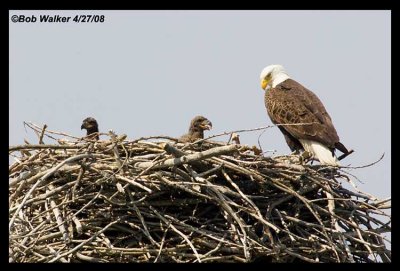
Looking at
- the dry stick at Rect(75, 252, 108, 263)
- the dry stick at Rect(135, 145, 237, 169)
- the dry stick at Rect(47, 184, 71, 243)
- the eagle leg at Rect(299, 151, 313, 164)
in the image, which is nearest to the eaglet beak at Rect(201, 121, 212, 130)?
the eagle leg at Rect(299, 151, 313, 164)

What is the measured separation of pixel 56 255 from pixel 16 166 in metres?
1.07

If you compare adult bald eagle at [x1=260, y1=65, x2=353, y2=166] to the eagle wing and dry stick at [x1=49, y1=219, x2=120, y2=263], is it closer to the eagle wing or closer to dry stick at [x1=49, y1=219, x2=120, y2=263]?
the eagle wing

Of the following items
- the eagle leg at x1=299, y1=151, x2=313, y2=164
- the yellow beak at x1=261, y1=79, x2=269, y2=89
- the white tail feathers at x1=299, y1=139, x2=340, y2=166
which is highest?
the yellow beak at x1=261, y1=79, x2=269, y2=89

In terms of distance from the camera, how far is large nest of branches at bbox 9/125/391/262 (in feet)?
25.0

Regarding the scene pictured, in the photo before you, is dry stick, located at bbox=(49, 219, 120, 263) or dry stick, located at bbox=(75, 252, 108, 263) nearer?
dry stick, located at bbox=(49, 219, 120, 263)

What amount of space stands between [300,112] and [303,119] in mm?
101

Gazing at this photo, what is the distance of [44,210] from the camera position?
7.98 m

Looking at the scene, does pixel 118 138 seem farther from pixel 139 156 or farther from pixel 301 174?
pixel 301 174

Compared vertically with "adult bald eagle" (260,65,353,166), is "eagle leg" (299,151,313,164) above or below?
below

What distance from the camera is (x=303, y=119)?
10.6 m

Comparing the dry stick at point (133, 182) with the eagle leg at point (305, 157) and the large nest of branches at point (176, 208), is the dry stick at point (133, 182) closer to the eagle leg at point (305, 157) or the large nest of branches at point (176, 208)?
the large nest of branches at point (176, 208)

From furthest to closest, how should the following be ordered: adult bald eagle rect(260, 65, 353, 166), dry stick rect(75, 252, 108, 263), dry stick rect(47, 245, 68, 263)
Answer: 1. adult bald eagle rect(260, 65, 353, 166)
2. dry stick rect(75, 252, 108, 263)
3. dry stick rect(47, 245, 68, 263)

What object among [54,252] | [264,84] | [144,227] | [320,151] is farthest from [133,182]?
[264,84]
